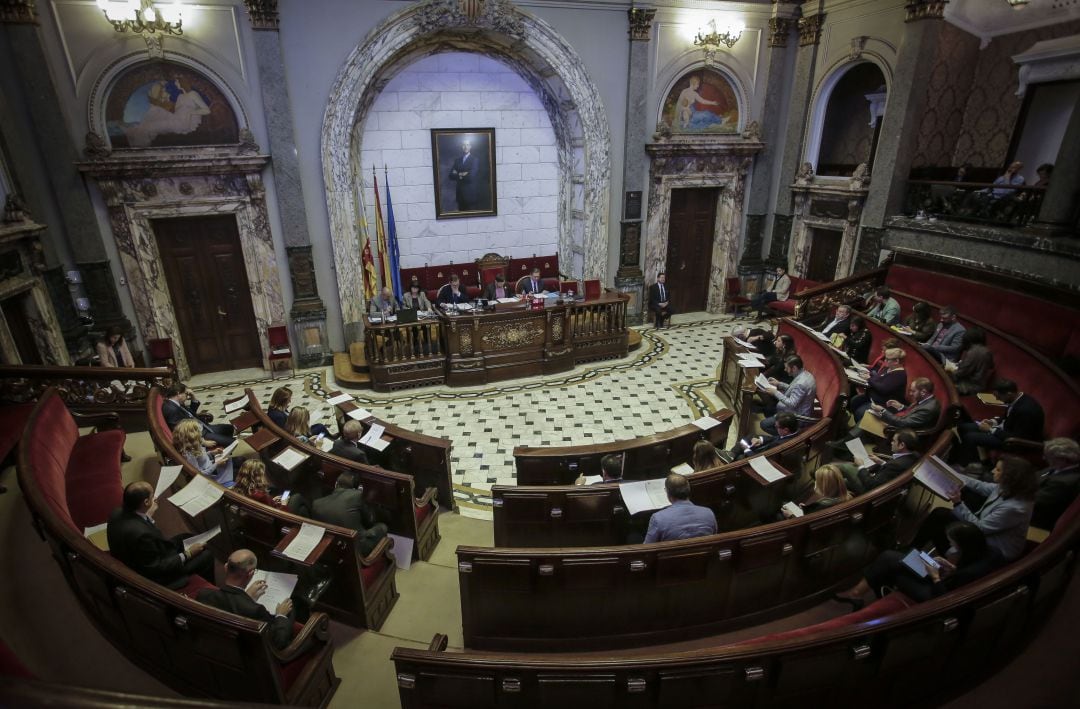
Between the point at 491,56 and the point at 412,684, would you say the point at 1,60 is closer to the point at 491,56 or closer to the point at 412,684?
the point at 491,56

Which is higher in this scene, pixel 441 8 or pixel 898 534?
pixel 441 8

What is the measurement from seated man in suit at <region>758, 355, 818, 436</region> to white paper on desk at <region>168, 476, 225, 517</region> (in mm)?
4850

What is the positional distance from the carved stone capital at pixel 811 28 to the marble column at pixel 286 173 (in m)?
8.74

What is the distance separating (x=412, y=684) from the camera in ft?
8.54

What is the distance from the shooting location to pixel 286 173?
26.5ft

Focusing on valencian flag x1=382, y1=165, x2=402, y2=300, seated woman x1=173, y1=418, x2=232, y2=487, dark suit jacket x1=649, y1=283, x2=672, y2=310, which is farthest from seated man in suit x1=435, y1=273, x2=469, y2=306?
seated woman x1=173, y1=418, x2=232, y2=487

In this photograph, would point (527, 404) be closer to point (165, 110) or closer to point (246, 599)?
point (246, 599)

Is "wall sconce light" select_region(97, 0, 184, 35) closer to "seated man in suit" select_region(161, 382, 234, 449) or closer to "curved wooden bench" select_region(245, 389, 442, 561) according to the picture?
"seated man in suit" select_region(161, 382, 234, 449)

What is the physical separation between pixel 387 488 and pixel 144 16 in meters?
7.04

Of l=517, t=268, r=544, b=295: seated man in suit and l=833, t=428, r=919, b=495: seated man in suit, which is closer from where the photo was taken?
l=833, t=428, r=919, b=495: seated man in suit

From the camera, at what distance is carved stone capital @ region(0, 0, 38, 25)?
21.0ft

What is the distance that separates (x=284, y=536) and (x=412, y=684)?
1.41 m

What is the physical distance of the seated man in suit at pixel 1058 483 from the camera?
143 inches

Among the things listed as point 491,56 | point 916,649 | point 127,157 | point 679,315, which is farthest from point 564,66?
point 916,649
